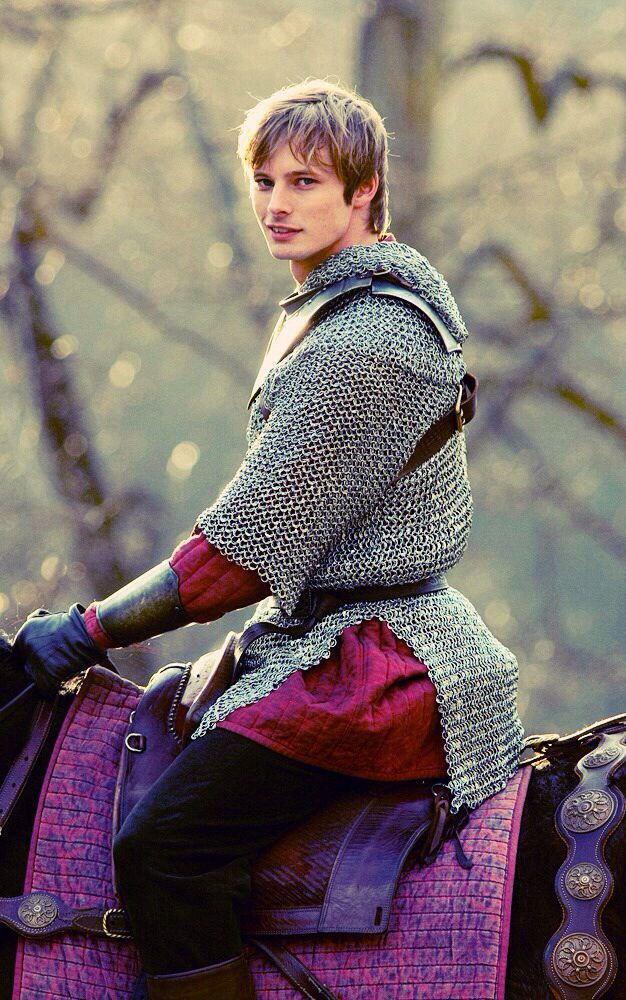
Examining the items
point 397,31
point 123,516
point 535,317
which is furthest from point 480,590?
point 397,31

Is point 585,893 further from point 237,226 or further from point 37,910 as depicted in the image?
point 237,226

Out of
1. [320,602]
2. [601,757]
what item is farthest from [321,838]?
[601,757]

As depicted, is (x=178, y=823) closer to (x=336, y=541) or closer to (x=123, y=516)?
(x=336, y=541)

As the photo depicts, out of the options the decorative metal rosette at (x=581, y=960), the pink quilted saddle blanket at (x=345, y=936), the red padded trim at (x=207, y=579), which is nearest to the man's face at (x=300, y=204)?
the red padded trim at (x=207, y=579)

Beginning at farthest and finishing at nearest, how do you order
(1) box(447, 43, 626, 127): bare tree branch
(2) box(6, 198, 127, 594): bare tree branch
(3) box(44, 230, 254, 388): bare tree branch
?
1. (1) box(447, 43, 626, 127): bare tree branch
2. (3) box(44, 230, 254, 388): bare tree branch
3. (2) box(6, 198, 127, 594): bare tree branch

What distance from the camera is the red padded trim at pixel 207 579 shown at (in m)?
2.39

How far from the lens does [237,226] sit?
978cm

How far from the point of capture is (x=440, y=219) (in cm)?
982

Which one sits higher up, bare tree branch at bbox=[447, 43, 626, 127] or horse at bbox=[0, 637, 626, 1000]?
bare tree branch at bbox=[447, 43, 626, 127]

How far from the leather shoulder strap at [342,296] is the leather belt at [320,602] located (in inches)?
17.9

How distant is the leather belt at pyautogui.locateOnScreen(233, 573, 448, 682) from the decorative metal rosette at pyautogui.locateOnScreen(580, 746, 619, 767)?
443 mm

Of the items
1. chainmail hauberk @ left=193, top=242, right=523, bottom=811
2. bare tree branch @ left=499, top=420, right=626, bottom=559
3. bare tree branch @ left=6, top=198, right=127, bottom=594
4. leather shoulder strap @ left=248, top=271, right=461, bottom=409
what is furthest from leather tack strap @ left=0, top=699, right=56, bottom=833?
bare tree branch @ left=499, top=420, right=626, bottom=559

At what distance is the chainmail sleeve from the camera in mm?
2395

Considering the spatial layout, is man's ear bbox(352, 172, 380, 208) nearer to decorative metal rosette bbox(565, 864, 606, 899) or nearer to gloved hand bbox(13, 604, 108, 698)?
gloved hand bbox(13, 604, 108, 698)
